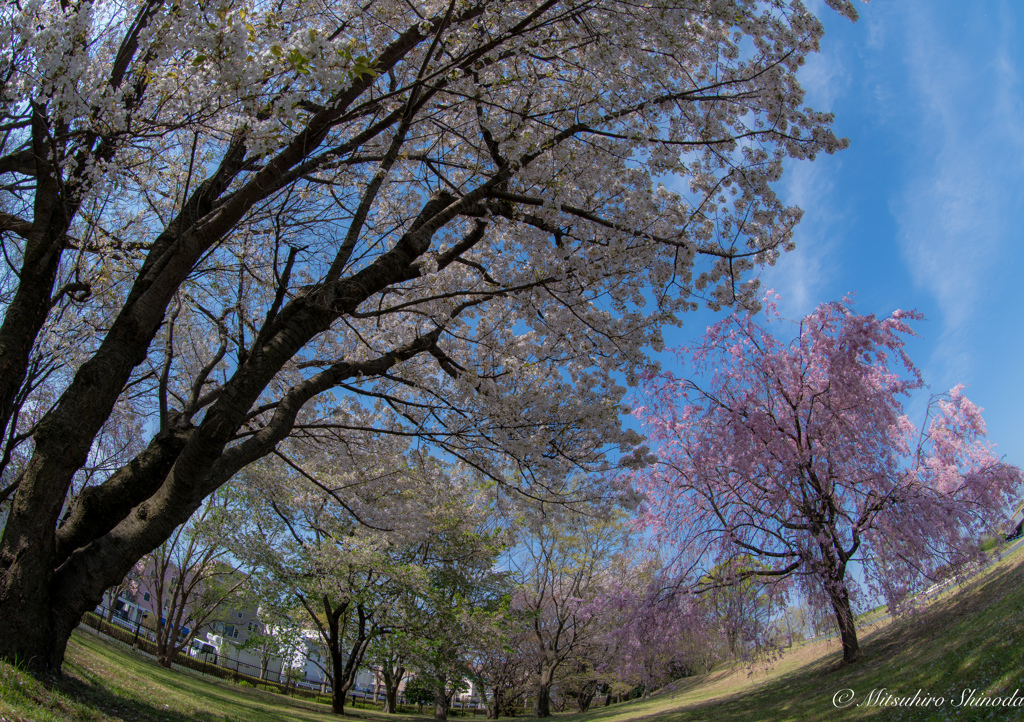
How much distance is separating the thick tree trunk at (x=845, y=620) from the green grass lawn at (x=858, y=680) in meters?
0.35

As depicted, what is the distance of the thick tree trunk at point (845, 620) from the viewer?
10438 millimetres

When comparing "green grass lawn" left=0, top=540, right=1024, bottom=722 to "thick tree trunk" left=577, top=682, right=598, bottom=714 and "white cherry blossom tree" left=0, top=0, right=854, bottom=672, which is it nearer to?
"white cherry blossom tree" left=0, top=0, right=854, bottom=672

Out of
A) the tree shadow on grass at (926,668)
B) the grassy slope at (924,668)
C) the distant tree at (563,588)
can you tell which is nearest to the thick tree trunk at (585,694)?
the distant tree at (563,588)

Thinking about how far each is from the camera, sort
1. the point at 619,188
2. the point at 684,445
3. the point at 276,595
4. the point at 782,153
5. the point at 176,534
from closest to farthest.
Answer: the point at 782,153
the point at 619,188
the point at 684,445
the point at 276,595
the point at 176,534

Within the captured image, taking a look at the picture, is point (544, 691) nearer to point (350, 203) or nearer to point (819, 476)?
point (819, 476)

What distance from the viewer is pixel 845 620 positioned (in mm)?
10461

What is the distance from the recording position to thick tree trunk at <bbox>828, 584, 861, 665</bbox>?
10.4 metres

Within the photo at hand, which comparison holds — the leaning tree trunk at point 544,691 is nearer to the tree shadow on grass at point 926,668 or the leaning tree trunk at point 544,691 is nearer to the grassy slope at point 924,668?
the grassy slope at point 924,668

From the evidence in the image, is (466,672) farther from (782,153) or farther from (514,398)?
(782,153)

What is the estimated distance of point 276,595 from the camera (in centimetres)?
1552

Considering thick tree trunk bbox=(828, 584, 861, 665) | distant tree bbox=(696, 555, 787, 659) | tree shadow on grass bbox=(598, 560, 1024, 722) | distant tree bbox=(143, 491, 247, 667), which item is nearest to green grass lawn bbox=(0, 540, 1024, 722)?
tree shadow on grass bbox=(598, 560, 1024, 722)

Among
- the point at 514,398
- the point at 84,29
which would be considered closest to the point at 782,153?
the point at 514,398

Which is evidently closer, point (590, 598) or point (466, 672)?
point (466, 672)

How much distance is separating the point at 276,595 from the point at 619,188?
1537 centimetres
